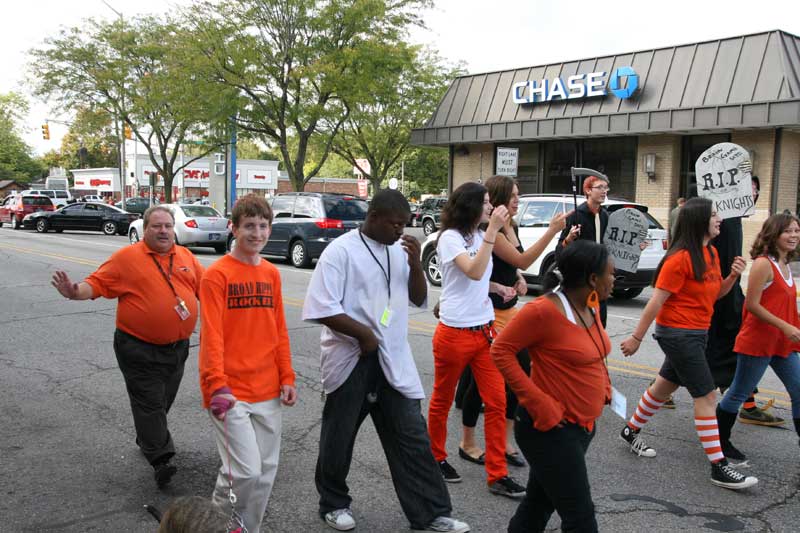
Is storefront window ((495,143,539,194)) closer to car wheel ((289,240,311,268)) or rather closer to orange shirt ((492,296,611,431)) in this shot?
car wheel ((289,240,311,268))

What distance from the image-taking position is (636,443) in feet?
15.6

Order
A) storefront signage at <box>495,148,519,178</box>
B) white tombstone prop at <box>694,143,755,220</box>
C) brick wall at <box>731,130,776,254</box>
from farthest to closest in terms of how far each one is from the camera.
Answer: brick wall at <box>731,130,776,254</box> < storefront signage at <box>495,148,519,178</box> < white tombstone prop at <box>694,143,755,220</box>

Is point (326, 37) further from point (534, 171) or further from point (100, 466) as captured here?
point (100, 466)

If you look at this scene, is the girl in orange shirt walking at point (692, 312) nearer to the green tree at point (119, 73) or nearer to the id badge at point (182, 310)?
the id badge at point (182, 310)

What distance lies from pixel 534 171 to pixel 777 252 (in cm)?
1907

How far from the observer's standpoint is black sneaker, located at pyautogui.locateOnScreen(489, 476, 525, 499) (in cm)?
401

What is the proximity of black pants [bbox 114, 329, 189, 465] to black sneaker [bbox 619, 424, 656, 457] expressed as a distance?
300 centimetres

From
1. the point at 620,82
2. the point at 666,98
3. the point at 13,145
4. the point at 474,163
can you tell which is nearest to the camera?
the point at 666,98

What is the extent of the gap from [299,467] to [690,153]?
18307mm

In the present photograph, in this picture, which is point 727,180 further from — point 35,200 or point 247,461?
point 35,200

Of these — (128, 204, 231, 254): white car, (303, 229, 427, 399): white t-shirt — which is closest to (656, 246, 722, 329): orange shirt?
(303, 229, 427, 399): white t-shirt

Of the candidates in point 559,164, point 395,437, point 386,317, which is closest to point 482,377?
point 395,437

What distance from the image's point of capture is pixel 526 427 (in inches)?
112

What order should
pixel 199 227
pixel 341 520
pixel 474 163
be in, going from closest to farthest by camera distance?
1. pixel 341 520
2. pixel 199 227
3. pixel 474 163
